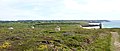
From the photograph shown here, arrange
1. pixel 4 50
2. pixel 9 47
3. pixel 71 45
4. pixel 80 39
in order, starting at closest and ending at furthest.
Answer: pixel 4 50
pixel 9 47
pixel 71 45
pixel 80 39

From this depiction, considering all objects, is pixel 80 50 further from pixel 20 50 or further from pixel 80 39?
pixel 80 39

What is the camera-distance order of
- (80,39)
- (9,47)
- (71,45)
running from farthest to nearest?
(80,39), (71,45), (9,47)

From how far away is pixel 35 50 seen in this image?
18516 millimetres

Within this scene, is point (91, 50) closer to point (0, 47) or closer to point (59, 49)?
point (59, 49)

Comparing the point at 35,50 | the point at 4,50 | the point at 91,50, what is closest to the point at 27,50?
the point at 35,50

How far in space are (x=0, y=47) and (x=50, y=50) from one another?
461 cm

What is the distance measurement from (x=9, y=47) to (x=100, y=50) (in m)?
7.01

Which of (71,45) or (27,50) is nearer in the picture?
(27,50)

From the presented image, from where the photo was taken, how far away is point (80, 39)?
28.2m

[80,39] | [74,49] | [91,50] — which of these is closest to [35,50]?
[74,49]

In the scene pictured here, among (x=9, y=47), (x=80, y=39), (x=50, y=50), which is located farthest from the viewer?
(x=80, y=39)

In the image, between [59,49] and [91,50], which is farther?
[91,50]

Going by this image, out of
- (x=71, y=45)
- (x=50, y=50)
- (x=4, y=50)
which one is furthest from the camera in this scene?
(x=71, y=45)

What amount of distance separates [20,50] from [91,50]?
5244mm
